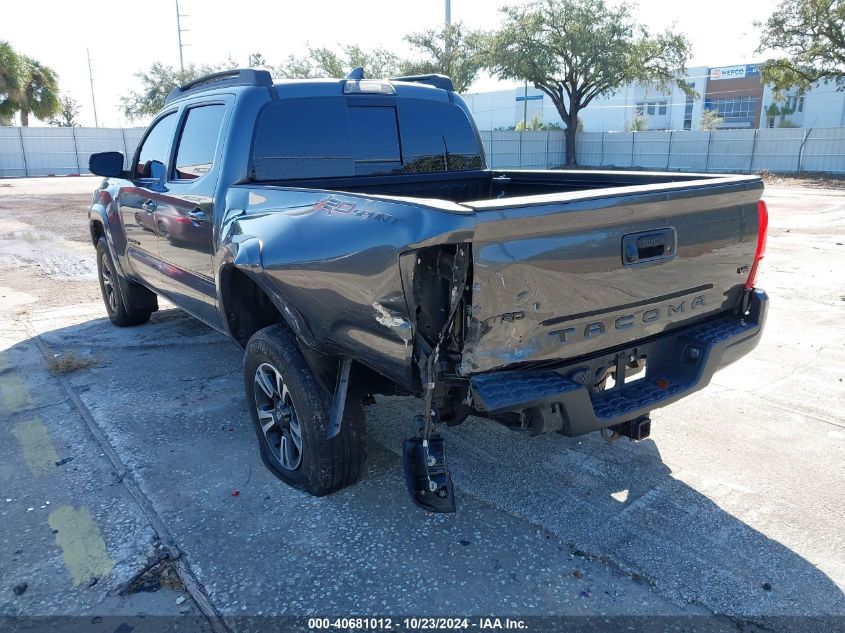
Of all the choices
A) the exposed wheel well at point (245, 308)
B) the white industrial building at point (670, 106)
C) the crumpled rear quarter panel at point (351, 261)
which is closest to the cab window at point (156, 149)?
the exposed wheel well at point (245, 308)

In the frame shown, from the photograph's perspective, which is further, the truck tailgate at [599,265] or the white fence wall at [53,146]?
the white fence wall at [53,146]

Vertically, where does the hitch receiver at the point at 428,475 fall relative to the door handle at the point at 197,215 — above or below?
below

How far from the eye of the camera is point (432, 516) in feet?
10.7

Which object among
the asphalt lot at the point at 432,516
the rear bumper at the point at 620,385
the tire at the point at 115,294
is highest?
the rear bumper at the point at 620,385

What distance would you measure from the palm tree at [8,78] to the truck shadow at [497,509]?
43342 mm

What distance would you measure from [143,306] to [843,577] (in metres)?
5.84

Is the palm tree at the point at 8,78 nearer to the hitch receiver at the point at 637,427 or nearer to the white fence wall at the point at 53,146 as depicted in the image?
the white fence wall at the point at 53,146

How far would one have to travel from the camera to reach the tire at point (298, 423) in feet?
10.4

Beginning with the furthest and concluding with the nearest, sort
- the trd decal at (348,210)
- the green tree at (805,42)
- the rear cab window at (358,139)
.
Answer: the green tree at (805,42), the rear cab window at (358,139), the trd decal at (348,210)

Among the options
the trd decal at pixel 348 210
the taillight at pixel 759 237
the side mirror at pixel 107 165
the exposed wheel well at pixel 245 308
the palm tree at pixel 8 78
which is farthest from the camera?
the palm tree at pixel 8 78

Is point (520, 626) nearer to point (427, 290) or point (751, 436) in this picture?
point (427, 290)

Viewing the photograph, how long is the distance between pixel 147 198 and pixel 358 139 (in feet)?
5.90

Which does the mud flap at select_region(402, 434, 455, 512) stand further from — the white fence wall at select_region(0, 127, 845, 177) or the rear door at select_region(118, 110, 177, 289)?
the white fence wall at select_region(0, 127, 845, 177)

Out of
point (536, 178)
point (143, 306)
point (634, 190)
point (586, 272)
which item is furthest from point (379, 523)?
point (143, 306)
